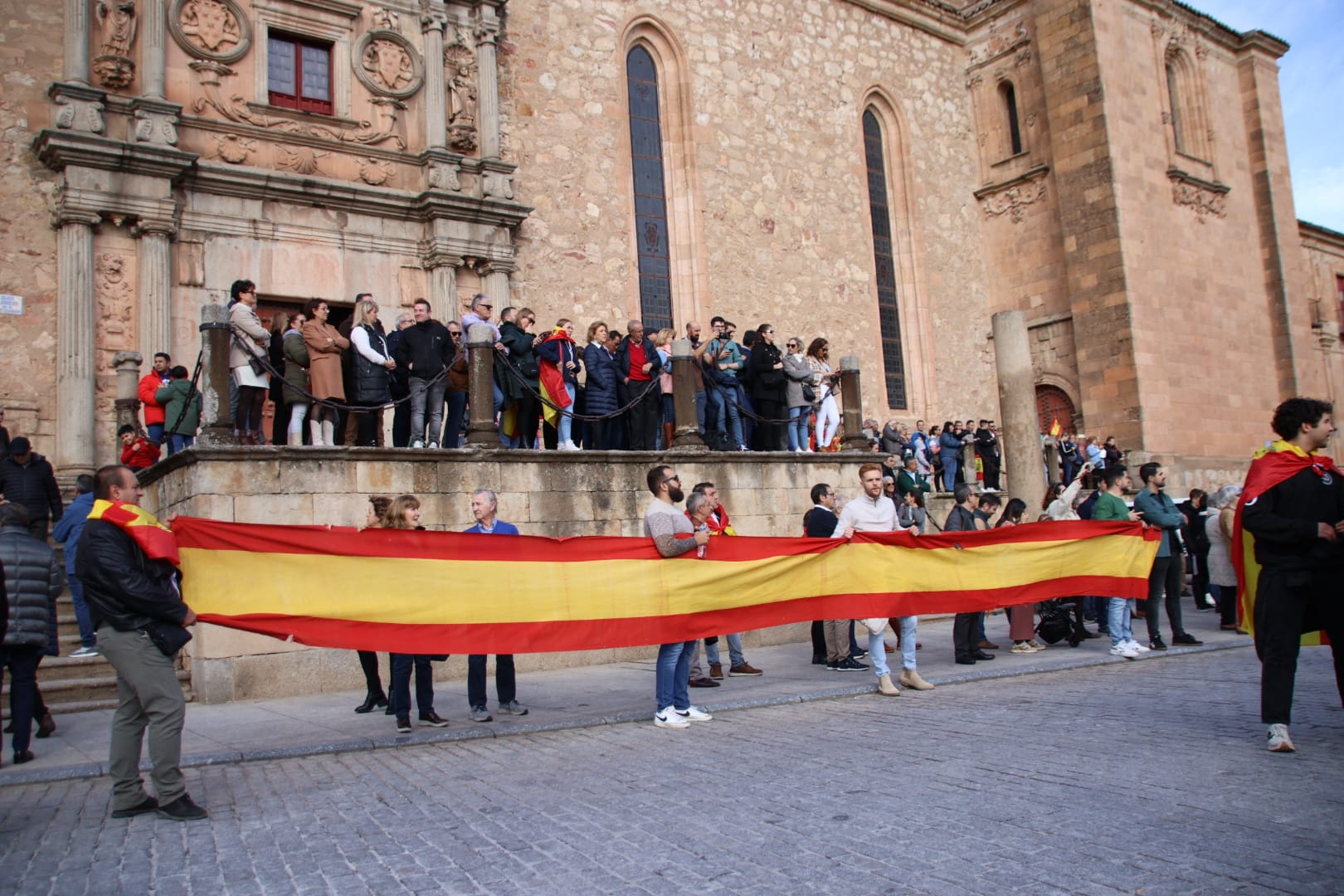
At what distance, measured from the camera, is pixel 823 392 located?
15.9 m

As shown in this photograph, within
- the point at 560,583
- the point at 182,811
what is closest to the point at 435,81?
the point at 560,583

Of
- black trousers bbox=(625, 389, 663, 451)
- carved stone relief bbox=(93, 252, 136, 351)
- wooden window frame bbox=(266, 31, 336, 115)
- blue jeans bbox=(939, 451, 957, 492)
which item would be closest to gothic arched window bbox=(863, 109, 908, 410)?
blue jeans bbox=(939, 451, 957, 492)


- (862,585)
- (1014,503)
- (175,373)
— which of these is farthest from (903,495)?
(175,373)

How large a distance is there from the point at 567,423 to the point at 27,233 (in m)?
8.67

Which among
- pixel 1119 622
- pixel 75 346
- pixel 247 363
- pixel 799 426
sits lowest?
pixel 1119 622

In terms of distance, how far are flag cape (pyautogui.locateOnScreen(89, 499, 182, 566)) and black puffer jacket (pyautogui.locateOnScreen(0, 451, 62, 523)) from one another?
7.15 m

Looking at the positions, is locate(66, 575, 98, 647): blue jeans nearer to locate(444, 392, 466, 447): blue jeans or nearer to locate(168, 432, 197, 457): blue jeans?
locate(168, 432, 197, 457): blue jeans

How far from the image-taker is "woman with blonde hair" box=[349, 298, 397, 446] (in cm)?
1187

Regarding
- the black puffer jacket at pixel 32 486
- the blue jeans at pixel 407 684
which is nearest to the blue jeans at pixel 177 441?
the black puffer jacket at pixel 32 486

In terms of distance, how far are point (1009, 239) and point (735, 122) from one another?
32.1 feet

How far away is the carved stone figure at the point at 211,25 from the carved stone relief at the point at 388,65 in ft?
6.76

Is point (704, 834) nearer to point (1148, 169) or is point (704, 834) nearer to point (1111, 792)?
point (1111, 792)

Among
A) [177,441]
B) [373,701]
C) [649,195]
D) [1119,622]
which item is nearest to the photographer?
[373,701]

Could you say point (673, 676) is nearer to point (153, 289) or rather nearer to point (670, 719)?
point (670, 719)
